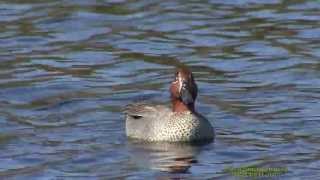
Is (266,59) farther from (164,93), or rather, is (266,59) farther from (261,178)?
(261,178)

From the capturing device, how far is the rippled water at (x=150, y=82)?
53.7ft

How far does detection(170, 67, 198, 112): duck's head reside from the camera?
1742 cm

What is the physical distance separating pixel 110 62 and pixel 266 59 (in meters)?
2.25

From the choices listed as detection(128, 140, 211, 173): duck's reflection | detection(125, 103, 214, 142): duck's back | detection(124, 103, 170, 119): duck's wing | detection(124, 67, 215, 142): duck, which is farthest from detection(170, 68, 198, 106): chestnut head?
detection(128, 140, 211, 173): duck's reflection

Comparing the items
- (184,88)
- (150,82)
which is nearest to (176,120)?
(184,88)

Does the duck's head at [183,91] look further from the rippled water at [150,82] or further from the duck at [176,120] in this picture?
the rippled water at [150,82]

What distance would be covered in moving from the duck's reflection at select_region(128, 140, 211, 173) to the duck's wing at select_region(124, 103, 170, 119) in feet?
1.33

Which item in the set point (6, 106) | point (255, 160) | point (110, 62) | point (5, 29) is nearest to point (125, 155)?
point (255, 160)

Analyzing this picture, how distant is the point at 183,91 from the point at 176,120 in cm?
41

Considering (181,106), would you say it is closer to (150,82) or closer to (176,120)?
(176,120)

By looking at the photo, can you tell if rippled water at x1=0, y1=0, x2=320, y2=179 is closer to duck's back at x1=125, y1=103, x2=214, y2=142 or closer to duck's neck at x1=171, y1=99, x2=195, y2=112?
duck's back at x1=125, y1=103, x2=214, y2=142

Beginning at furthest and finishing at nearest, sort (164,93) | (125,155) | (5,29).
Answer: (5,29)
(164,93)
(125,155)

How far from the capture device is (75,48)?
72.7 ft

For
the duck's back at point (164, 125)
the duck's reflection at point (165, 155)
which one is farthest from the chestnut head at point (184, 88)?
the duck's reflection at point (165, 155)
